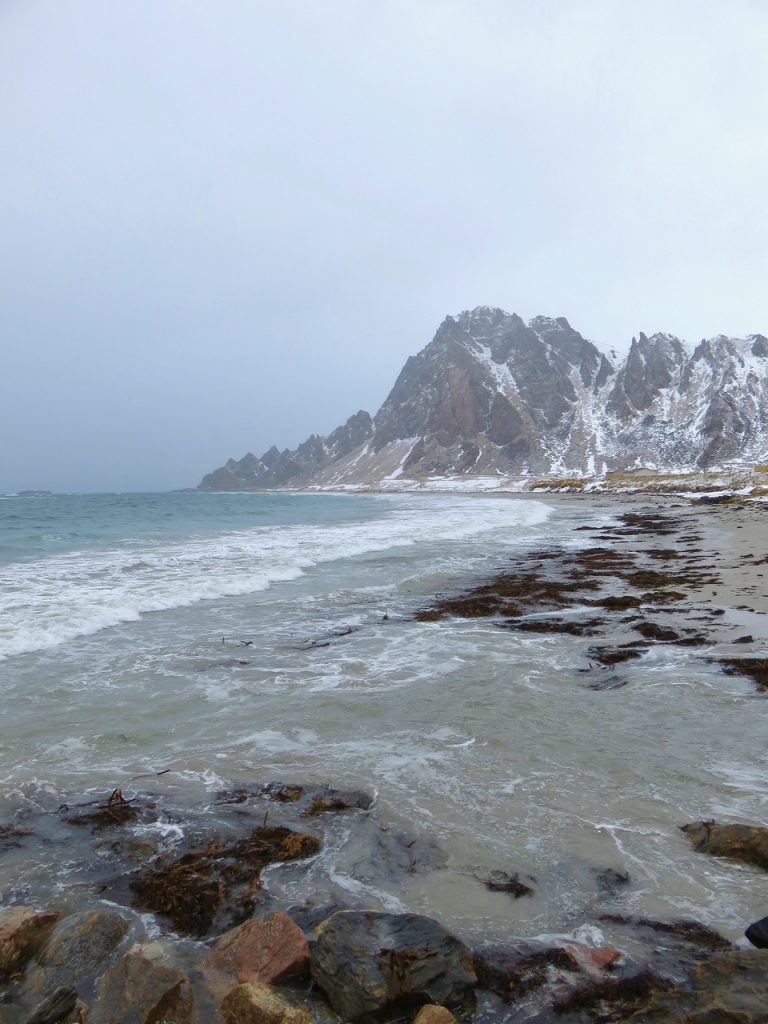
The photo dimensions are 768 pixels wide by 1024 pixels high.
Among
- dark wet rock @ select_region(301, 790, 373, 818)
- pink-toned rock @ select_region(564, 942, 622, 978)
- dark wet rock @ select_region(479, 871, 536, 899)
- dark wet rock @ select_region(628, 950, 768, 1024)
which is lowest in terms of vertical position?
dark wet rock @ select_region(301, 790, 373, 818)

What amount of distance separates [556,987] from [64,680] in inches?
346

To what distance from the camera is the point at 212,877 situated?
460 centimetres

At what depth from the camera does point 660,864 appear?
4605mm

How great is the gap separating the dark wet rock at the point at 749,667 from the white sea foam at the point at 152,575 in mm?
12545

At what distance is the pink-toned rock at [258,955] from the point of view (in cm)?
354

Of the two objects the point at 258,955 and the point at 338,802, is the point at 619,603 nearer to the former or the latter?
the point at 338,802

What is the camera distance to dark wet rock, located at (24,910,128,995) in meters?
3.57

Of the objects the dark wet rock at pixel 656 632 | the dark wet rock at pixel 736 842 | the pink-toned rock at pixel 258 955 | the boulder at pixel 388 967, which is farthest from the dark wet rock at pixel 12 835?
the dark wet rock at pixel 656 632

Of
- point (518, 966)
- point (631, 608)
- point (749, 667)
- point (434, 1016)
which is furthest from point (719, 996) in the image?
point (631, 608)

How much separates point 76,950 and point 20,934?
389 millimetres

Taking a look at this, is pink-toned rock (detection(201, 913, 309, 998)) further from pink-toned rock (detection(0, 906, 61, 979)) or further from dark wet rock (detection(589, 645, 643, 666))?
dark wet rock (detection(589, 645, 643, 666))

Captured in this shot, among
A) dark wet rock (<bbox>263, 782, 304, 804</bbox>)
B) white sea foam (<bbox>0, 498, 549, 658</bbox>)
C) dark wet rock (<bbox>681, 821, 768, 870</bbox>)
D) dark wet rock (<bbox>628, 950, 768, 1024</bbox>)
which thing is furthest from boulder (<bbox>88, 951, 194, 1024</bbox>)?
white sea foam (<bbox>0, 498, 549, 658</bbox>)

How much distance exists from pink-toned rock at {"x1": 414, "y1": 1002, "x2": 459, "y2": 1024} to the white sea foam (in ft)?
35.3

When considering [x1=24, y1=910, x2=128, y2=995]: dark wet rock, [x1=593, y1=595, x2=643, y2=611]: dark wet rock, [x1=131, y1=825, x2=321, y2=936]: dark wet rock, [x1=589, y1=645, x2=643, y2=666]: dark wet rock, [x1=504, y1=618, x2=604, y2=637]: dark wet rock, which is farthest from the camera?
[x1=593, y1=595, x2=643, y2=611]: dark wet rock
